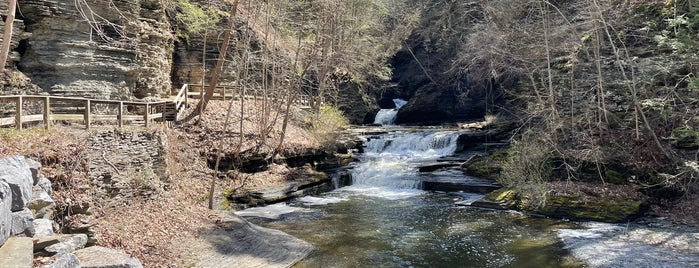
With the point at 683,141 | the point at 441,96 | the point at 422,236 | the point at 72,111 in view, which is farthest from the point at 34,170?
the point at 441,96

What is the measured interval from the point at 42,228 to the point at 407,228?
9.30 metres

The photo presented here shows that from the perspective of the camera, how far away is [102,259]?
732 cm

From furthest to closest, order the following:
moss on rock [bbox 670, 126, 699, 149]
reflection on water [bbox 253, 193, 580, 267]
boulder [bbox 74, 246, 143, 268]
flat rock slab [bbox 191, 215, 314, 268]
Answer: moss on rock [bbox 670, 126, 699, 149] < reflection on water [bbox 253, 193, 580, 267] < flat rock slab [bbox 191, 215, 314, 268] < boulder [bbox 74, 246, 143, 268]

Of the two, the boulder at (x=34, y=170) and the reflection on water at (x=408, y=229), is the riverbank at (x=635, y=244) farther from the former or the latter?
the boulder at (x=34, y=170)

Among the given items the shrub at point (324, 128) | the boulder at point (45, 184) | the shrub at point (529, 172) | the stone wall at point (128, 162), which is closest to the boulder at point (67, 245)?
the boulder at point (45, 184)

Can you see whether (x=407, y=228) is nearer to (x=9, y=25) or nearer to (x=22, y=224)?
(x=22, y=224)

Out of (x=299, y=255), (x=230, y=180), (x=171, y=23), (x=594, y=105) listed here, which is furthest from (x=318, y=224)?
(x=171, y=23)

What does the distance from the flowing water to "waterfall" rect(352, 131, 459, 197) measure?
90 millimetres

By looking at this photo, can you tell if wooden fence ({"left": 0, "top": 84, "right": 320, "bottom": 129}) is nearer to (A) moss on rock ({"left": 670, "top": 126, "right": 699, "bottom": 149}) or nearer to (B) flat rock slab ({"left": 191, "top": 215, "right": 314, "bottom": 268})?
(B) flat rock slab ({"left": 191, "top": 215, "right": 314, "bottom": 268})

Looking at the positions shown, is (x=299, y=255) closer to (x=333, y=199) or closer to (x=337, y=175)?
(x=333, y=199)

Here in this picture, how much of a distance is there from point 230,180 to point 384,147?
1247 cm

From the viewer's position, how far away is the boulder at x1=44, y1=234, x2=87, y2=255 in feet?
21.1

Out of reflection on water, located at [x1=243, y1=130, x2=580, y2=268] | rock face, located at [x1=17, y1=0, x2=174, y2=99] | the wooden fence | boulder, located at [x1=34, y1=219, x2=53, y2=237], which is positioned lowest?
reflection on water, located at [x1=243, y1=130, x2=580, y2=268]

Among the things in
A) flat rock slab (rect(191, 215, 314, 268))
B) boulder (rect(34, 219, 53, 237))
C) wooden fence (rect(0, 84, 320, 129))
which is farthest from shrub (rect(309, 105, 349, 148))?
boulder (rect(34, 219, 53, 237))
